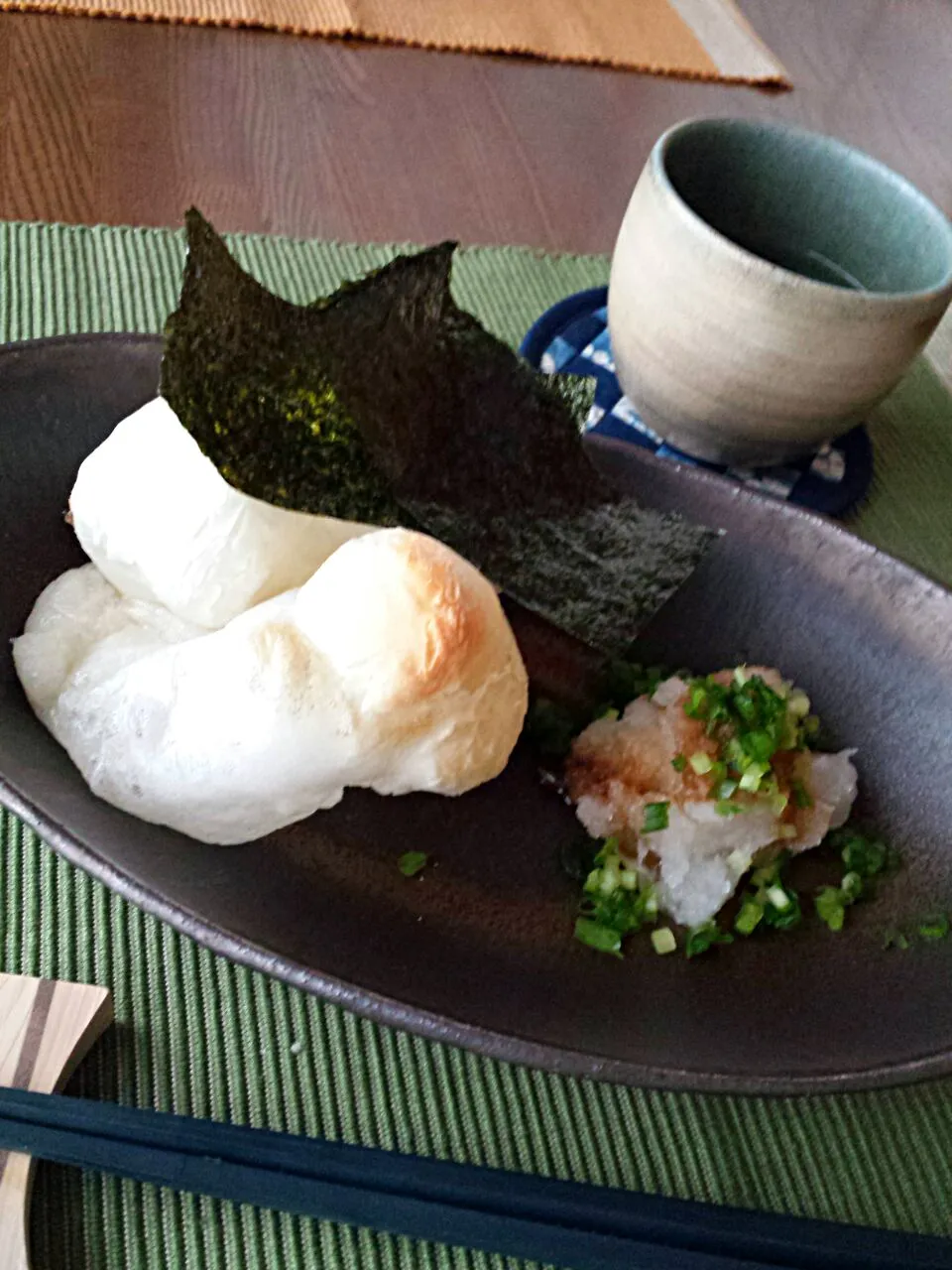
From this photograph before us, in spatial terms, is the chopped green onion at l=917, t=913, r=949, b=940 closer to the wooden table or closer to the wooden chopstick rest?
the wooden chopstick rest

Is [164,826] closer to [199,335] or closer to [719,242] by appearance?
[199,335]

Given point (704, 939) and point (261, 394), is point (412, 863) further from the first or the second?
point (261, 394)

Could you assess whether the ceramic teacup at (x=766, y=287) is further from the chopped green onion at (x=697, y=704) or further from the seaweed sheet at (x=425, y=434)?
the chopped green onion at (x=697, y=704)

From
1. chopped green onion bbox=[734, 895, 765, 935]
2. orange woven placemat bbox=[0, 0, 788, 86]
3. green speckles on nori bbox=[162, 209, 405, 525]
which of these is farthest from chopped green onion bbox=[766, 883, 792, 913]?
orange woven placemat bbox=[0, 0, 788, 86]

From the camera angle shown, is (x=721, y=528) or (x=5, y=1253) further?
(x=721, y=528)

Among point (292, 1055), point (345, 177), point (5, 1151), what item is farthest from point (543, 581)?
point (345, 177)

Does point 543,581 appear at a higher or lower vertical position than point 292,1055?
higher
